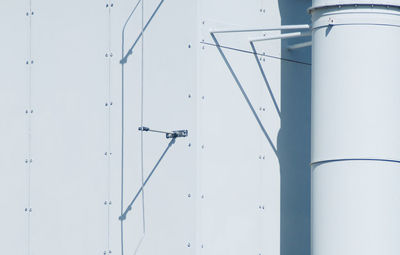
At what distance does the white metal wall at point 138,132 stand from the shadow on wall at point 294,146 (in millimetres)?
19

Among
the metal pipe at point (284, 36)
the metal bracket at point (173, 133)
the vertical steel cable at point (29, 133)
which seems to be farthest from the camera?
the vertical steel cable at point (29, 133)

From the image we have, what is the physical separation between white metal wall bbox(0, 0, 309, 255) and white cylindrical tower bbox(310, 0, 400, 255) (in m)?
0.60

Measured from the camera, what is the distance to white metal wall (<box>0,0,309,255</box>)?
831 centimetres

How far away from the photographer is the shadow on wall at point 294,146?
353 inches

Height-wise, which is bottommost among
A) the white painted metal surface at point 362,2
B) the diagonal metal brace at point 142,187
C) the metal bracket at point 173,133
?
Answer: the diagonal metal brace at point 142,187

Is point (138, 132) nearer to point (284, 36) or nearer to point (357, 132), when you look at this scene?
point (284, 36)

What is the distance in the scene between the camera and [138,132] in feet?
28.0

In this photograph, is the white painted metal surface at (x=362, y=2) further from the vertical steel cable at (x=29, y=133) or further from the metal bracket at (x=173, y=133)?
the vertical steel cable at (x=29, y=133)

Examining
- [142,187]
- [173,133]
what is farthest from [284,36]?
[142,187]

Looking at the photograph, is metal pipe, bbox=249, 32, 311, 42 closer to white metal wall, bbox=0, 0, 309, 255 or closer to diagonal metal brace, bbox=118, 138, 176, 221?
white metal wall, bbox=0, 0, 309, 255

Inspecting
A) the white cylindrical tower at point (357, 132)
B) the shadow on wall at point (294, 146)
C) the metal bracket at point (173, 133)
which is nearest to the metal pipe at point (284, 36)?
the shadow on wall at point (294, 146)

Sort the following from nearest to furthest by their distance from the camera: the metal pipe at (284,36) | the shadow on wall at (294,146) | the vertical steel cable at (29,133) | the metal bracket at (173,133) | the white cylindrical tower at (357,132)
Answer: the white cylindrical tower at (357,132)
the metal bracket at (173,133)
the metal pipe at (284,36)
the shadow on wall at (294,146)
the vertical steel cable at (29,133)

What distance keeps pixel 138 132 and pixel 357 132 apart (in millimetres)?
1563

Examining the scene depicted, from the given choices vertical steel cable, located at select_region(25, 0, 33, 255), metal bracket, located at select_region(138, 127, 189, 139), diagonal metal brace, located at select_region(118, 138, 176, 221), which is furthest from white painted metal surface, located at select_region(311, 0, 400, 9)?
vertical steel cable, located at select_region(25, 0, 33, 255)
